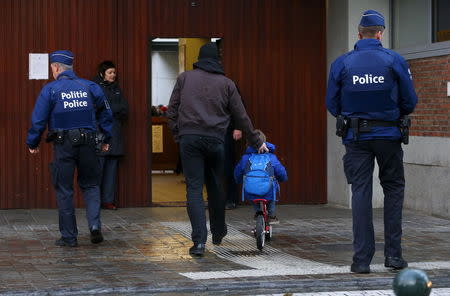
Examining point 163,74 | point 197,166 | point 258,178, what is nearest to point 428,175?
point 258,178

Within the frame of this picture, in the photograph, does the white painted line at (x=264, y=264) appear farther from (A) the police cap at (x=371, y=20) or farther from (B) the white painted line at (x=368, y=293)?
(A) the police cap at (x=371, y=20)

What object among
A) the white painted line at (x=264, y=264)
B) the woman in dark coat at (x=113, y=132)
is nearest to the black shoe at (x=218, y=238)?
the white painted line at (x=264, y=264)

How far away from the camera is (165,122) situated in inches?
771

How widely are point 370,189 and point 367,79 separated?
2.91 ft

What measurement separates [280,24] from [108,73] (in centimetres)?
251

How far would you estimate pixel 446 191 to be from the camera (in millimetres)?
11555

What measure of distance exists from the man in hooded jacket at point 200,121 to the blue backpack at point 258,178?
1.51ft

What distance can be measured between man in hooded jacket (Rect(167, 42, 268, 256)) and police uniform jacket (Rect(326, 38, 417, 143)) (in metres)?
1.34

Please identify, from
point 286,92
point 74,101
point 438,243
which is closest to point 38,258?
point 74,101

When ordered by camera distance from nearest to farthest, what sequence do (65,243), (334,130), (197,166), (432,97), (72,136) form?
(197,166), (72,136), (65,243), (432,97), (334,130)

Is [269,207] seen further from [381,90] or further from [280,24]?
[280,24]

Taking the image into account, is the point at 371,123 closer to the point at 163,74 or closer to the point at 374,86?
the point at 374,86

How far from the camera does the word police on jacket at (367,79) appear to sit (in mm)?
7605

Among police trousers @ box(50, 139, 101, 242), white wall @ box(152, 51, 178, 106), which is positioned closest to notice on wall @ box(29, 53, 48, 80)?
police trousers @ box(50, 139, 101, 242)
